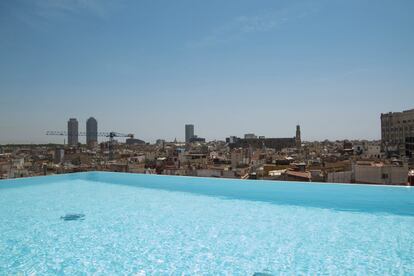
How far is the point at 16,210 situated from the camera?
639cm

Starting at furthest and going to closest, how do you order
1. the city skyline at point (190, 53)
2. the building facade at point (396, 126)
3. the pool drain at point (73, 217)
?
1. the building facade at point (396, 126)
2. the city skyline at point (190, 53)
3. the pool drain at point (73, 217)

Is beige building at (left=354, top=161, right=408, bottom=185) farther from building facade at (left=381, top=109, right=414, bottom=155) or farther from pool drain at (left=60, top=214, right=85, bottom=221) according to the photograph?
building facade at (left=381, top=109, right=414, bottom=155)

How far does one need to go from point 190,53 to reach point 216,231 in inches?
353

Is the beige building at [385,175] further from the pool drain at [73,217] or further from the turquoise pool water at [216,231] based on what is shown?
the pool drain at [73,217]

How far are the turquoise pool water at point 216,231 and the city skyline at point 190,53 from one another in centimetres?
546

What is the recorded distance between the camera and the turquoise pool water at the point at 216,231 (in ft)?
11.3

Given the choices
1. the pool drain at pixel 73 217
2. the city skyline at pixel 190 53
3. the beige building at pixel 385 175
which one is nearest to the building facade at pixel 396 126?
the city skyline at pixel 190 53

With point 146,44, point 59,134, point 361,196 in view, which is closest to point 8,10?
point 146,44

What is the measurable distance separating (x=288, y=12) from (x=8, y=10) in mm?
8643

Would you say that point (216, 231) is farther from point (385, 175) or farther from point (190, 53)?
point (385, 175)

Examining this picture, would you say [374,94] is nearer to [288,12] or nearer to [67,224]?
[288,12]

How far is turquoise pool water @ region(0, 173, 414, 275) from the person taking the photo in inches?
136

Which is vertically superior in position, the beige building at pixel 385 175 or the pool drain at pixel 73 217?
the beige building at pixel 385 175

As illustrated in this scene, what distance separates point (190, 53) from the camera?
39.8 ft
